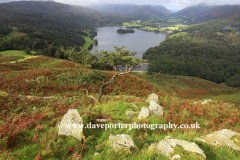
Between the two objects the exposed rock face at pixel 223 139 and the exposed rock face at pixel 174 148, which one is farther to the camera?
the exposed rock face at pixel 223 139

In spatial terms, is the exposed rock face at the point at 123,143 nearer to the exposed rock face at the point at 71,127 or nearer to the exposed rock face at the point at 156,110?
the exposed rock face at the point at 71,127

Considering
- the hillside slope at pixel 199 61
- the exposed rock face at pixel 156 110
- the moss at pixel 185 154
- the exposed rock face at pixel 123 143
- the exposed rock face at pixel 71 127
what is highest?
the moss at pixel 185 154

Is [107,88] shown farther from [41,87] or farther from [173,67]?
[173,67]

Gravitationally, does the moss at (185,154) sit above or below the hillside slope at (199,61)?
above

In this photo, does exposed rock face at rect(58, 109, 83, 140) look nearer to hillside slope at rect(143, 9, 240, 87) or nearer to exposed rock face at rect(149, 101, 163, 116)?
exposed rock face at rect(149, 101, 163, 116)

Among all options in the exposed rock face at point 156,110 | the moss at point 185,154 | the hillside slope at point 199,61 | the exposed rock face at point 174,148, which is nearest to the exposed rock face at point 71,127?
the exposed rock face at point 174,148

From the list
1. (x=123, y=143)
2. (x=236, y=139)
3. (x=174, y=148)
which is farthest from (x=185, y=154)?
(x=236, y=139)

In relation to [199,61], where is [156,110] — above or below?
above

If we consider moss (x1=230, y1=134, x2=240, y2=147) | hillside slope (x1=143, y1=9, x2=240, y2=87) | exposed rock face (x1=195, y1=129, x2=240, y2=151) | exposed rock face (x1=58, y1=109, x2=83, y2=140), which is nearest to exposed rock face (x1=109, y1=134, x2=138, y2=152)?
exposed rock face (x1=58, y1=109, x2=83, y2=140)

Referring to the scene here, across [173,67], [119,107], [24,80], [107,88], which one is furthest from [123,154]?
[173,67]

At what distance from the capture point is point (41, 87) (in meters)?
18.2

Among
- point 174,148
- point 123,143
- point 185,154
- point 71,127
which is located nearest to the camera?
point 185,154

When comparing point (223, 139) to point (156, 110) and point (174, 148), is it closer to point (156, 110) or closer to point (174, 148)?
point (174, 148)

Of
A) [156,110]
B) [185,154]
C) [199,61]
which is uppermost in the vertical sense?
[185,154]
